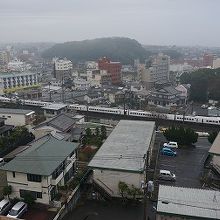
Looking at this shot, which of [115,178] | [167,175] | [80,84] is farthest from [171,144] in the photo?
[80,84]

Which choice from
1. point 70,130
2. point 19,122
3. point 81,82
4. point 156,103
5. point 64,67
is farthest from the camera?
point 64,67

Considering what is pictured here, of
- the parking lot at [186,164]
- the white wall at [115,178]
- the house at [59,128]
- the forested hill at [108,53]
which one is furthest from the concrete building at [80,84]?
the forested hill at [108,53]

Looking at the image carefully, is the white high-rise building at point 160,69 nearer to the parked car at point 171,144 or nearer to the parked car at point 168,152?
the parked car at point 171,144

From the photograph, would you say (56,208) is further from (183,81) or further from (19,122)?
(183,81)

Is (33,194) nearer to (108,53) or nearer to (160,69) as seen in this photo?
(160,69)

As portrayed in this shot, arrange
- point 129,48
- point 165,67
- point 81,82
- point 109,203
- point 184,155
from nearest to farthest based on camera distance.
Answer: point 109,203 → point 184,155 → point 81,82 → point 165,67 → point 129,48

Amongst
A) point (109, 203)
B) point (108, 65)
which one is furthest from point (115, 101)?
point (109, 203)

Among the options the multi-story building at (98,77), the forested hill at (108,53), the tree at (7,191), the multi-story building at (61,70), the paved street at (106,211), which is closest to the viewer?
the paved street at (106,211)

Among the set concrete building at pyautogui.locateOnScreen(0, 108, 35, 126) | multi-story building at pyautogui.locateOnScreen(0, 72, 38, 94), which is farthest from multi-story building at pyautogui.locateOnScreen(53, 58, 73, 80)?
concrete building at pyautogui.locateOnScreen(0, 108, 35, 126)
